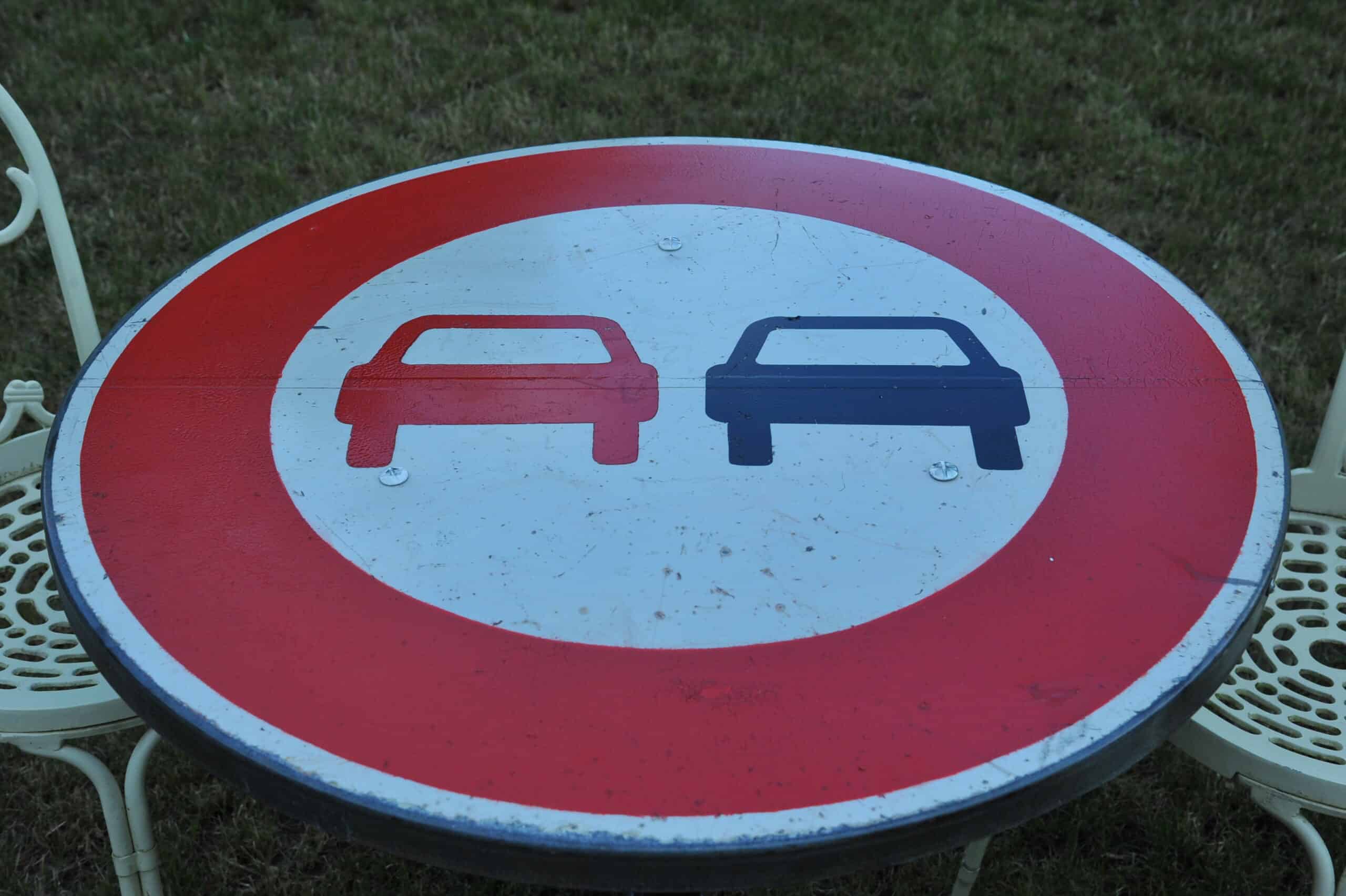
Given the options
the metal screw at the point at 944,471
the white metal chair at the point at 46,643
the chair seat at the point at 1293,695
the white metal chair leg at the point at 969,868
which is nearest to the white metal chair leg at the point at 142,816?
the white metal chair at the point at 46,643

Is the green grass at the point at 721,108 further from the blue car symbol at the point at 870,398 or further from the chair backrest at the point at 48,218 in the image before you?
the blue car symbol at the point at 870,398

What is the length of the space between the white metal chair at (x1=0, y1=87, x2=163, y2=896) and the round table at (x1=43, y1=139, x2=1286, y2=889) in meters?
0.36

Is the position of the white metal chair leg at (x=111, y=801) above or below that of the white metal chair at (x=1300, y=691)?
below

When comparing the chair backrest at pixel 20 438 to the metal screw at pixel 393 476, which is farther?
the chair backrest at pixel 20 438

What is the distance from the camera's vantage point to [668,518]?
1387mm

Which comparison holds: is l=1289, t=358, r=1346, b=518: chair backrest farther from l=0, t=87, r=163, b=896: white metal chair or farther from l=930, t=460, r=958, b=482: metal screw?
l=0, t=87, r=163, b=896: white metal chair

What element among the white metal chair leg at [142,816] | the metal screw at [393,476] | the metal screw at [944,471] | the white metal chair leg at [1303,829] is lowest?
the white metal chair leg at [142,816]

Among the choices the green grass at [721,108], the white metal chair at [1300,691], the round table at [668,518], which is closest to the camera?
the round table at [668,518]

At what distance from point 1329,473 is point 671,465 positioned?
Answer: 122 cm

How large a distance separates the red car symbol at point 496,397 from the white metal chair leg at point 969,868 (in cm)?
88

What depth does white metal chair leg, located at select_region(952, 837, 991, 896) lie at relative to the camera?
188 cm

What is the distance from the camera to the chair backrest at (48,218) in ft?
6.40

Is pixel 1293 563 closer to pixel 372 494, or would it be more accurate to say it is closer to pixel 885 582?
pixel 885 582

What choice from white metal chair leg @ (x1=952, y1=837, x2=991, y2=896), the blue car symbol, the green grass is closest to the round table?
the blue car symbol
